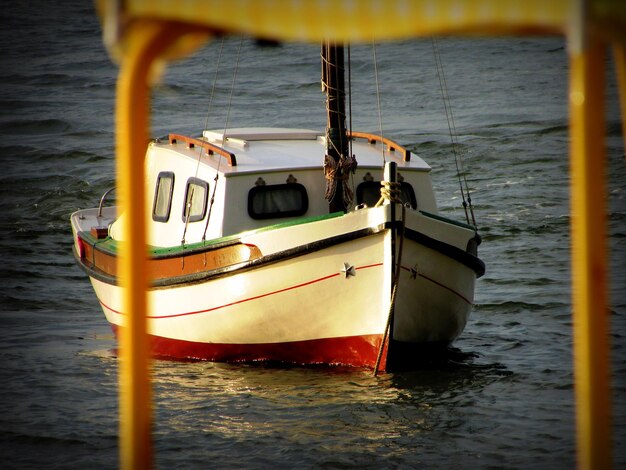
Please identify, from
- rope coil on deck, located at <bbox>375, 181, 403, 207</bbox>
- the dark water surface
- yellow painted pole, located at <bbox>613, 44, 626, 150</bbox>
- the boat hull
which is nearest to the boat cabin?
the boat hull

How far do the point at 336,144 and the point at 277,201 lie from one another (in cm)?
94

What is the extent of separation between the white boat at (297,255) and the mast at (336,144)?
0.02 meters

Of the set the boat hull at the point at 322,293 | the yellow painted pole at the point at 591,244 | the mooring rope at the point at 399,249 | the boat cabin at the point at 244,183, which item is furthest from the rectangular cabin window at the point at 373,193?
the yellow painted pole at the point at 591,244

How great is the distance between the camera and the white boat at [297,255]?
10398 mm

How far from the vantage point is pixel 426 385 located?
35.7 ft

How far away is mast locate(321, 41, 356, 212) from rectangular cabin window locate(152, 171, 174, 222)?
2.06 m

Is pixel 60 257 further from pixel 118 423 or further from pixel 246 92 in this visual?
pixel 246 92

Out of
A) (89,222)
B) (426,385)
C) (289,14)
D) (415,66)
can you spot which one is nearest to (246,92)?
(415,66)

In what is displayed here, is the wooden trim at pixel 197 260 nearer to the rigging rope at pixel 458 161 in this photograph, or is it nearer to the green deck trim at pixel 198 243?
the green deck trim at pixel 198 243

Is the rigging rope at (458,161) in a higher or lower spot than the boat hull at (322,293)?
higher

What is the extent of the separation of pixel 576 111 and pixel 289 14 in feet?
2.84

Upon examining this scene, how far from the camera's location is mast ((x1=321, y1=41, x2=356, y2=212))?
11336 millimetres

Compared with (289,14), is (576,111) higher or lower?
lower

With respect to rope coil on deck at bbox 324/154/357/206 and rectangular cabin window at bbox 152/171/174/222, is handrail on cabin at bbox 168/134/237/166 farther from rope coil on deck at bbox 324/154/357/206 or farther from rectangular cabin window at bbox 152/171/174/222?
rope coil on deck at bbox 324/154/357/206
